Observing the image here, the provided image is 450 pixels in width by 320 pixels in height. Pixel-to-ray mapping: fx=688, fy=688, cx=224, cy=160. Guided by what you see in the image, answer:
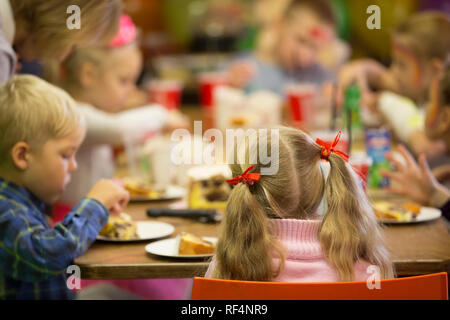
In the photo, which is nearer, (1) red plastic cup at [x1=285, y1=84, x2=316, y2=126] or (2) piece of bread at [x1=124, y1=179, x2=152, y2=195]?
(2) piece of bread at [x1=124, y1=179, x2=152, y2=195]

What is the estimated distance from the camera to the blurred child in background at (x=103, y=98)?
8.00 feet

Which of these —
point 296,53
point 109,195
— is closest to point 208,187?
point 109,195

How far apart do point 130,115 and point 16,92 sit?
971 mm

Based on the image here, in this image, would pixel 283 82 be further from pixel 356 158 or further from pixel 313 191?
pixel 313 191

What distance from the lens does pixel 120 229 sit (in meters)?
1.63

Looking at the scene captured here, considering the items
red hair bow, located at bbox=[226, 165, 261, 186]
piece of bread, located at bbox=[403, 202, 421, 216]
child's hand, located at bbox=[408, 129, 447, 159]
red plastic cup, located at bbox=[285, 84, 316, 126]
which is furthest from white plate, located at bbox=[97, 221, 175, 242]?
red plastic cup, located at bbox=[285, 84, 316, 126]

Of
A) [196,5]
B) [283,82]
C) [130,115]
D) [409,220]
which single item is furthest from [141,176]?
[196,5]

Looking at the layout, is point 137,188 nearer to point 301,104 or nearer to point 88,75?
point 88,75

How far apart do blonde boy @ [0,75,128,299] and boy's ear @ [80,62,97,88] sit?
2.92 ft

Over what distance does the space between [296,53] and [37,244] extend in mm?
2572

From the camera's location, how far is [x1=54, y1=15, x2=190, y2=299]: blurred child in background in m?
2.44

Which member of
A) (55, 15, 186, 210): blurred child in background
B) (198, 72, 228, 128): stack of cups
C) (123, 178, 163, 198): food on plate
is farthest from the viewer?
(198, 72, 228, 128): stack of cups

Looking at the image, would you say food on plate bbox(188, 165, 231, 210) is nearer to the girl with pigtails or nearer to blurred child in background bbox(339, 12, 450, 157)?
the girl with pigtails

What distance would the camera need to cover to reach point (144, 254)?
1520 mm
